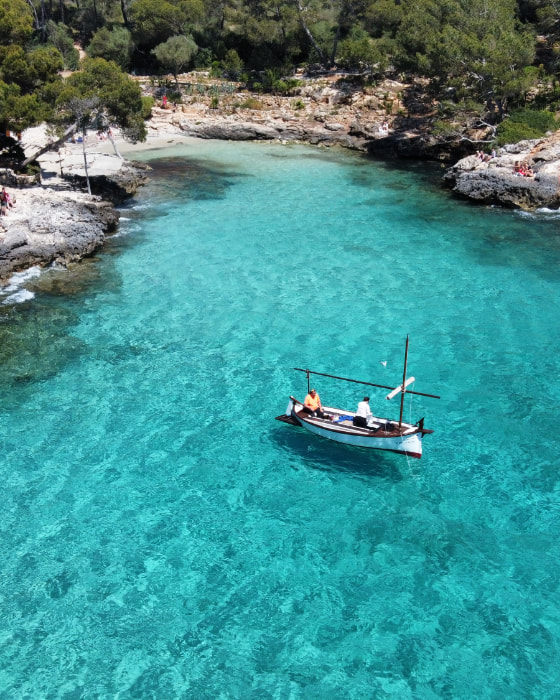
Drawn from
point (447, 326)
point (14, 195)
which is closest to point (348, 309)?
point (447, 326)

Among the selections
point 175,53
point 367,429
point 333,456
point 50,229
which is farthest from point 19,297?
point 175,53

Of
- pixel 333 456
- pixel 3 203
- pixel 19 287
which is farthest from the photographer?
pixel 3 203

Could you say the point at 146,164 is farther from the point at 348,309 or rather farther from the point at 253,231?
the point at 348,309

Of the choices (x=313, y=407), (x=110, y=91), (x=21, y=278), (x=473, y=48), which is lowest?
(x=313, y=407)

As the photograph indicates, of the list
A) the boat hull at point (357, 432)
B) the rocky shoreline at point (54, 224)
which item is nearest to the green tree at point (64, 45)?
the rocky shoreline at point (54, 224)

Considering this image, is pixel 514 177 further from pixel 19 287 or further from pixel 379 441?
pixel 19 287

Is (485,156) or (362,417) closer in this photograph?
(362,417)

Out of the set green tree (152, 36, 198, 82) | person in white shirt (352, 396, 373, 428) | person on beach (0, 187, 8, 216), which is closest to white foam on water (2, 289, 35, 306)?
person on beach (0, 187, 8, 216)
